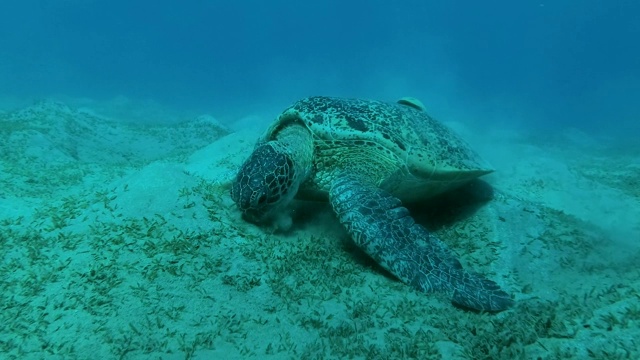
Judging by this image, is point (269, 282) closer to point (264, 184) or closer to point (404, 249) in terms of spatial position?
point (264, 184)

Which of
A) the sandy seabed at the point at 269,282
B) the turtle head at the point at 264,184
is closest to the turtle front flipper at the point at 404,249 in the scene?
the sandy seabed at the point at 269,282

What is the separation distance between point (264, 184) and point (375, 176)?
1449mm

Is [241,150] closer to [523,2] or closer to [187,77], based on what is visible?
[187,77]

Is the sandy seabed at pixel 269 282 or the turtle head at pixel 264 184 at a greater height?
the turtle head at pixel 264 184

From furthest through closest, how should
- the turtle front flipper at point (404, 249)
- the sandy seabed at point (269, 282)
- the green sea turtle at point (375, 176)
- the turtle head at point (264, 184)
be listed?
the turtle head at point (264, 184) → the green sea turtle at point (375, 176) → the turtle front flipper at point (404, 249) → the sandy seabed at point (269, 282)

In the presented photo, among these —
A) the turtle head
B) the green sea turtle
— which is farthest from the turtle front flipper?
the turtle head

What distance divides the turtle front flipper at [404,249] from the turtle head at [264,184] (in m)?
0.56

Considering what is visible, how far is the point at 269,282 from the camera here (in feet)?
9.32

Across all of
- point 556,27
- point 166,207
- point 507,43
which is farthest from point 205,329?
point 556,27

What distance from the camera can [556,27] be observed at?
93.1 m

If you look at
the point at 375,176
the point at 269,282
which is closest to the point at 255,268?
the point at 269,282

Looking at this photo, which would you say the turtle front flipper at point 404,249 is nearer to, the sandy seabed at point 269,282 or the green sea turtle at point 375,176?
the green sea turtle at point 375,176

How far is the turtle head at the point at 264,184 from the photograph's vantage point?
3.50m

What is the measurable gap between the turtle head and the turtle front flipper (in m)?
0.56
